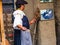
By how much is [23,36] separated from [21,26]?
362 mm

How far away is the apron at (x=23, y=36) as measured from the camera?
6.59 meters

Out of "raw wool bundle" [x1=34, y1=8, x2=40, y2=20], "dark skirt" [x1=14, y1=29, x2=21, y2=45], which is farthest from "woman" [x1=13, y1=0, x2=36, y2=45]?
"raw wool bundle" [x1=34, y1=8, x2=40, y2=20]

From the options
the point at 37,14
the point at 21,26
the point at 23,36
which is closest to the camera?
the point at 21,26

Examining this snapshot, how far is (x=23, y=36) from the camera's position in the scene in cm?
674

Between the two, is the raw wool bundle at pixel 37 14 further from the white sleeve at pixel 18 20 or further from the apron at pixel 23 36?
the white sleeve at pixel 18 20

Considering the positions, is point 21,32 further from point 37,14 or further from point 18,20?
point 37,14

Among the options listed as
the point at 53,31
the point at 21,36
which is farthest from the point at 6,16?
the point at 53,31

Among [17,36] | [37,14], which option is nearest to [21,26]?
[17,36]

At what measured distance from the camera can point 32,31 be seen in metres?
7.57

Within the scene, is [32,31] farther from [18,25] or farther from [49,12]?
[18,25]

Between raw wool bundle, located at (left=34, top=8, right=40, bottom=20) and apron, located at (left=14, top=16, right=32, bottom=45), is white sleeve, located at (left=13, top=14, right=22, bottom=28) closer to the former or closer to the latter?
apron, located at (left=14, top=16, right=32, bottom=45)

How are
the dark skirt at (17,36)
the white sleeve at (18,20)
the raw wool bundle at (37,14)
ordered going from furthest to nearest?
the raw wool bundle at (37,14) → the dark skirt at (17,36) → the white sleeve at (18,20)

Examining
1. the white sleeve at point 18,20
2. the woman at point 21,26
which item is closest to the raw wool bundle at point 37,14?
the woman at point 21,26

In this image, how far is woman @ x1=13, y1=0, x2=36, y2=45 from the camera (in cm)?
651
